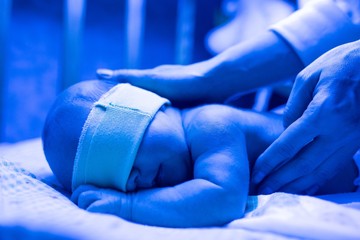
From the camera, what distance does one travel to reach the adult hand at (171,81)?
3.05ft

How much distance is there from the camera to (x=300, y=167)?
2.51 ft

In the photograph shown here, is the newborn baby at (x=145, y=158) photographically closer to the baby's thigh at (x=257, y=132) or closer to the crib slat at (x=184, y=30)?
the baby's thigh at (x=257, y=132)

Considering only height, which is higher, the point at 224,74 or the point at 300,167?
the point at 224,74

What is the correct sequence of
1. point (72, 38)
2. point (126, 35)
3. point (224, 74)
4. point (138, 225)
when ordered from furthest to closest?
point (126, 35)
point (72, 38)
point (224, 74)
point (138, 225)

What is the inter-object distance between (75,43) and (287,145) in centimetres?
92

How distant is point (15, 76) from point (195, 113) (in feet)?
3.39

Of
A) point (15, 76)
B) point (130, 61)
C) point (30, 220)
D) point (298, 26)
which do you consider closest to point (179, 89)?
point (298, 26)

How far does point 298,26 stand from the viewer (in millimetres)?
971

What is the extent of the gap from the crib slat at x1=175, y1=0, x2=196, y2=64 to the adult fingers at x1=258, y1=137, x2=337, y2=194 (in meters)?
1.11

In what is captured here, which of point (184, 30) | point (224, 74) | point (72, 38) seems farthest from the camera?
point (184, 30)

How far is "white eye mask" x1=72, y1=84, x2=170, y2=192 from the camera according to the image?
2.36 ft

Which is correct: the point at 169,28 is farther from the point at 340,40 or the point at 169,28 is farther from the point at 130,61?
the point at 340,40

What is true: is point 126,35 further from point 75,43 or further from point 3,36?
point 3,36

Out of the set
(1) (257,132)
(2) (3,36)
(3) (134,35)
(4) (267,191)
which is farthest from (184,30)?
(4) (267,191)
